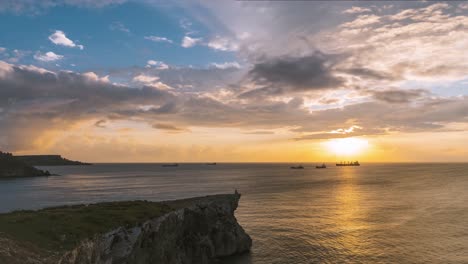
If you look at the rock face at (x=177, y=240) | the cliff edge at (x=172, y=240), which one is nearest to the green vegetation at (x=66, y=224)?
the cliff edge at (x=172, y=240)

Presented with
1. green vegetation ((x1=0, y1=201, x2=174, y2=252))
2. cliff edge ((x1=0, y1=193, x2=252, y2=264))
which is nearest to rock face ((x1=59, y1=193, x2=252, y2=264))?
cliff edge ((x1=0, y1=193, x2=252, y2=264))

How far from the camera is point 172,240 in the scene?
46.0 m

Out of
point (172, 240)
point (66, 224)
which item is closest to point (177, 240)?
point (172, 240)

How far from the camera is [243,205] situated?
101m

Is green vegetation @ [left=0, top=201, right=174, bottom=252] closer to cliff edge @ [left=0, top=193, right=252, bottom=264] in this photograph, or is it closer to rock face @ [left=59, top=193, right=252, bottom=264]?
cliff edge @ [left=0, top=193, right=252, bottom=264]

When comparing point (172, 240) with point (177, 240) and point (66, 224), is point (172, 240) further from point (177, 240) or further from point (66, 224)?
point (66, 224)

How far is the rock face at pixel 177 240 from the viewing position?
104 feet

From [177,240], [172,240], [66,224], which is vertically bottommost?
[177,240]

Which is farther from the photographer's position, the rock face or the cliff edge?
the rock face

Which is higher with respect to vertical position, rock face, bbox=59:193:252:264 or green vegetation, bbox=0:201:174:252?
green vegetation, bbox=0:201:174:252

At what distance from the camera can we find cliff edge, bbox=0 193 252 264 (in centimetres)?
3048

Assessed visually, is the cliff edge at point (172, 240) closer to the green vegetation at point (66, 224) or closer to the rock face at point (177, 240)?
the rock face at point (177, 240)

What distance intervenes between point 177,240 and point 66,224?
1496 centimetres

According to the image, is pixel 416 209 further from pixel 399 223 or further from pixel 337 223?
pixel 337 223
